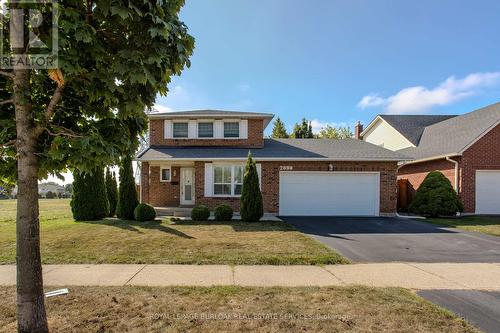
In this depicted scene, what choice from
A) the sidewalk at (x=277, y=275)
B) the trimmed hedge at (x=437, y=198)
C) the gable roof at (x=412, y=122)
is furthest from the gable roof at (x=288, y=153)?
the sidewalk at (x=277, y=275)

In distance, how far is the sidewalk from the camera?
16.7 ft

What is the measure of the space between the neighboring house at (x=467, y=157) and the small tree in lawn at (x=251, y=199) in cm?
1010

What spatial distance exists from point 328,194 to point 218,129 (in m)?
6.93

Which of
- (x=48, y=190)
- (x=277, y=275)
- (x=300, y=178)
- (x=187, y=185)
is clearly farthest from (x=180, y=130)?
(x=48, y=190)

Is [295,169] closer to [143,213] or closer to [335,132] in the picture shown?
[143,213]

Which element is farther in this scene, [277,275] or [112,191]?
[112,191]

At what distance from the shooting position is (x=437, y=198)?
47.1 feet

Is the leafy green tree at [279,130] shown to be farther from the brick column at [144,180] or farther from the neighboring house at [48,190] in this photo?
the neighboring house at [48,190]

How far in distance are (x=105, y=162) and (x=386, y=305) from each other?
4.19 metres

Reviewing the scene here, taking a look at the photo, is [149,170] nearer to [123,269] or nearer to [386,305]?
[123,269]

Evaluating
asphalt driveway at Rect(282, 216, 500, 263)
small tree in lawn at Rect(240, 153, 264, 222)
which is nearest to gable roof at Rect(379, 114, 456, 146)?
asphalt driveway at Rect(282, 216, 500, 263)

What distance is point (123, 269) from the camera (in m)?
5.86

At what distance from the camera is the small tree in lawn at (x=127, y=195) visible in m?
13.0

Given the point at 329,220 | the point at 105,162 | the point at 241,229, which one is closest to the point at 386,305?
the point at 105,162
